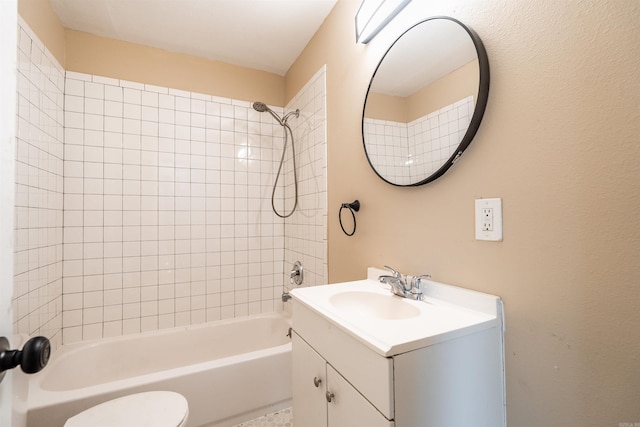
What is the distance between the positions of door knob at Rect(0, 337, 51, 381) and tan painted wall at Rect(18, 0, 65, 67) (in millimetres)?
1720

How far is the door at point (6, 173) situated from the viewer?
0.42 metres

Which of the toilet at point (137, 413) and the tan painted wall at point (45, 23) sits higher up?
the tan painted wall at point (45, 23)

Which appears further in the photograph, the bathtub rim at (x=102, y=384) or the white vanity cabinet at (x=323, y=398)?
the bathtub rim at (x=102, y=384)

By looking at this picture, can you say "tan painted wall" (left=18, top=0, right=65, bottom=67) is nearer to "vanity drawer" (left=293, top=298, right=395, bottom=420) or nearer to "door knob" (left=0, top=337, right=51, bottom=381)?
"door knob" (left=0, top=337, right=51, bottom=381)

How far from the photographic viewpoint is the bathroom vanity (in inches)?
24.1

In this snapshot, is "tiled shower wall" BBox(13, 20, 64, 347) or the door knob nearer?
the door knob

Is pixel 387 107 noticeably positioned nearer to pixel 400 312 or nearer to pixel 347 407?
pixel 400 312

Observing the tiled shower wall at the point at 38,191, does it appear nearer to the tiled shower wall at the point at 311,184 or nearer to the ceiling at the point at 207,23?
the ceiling at the point at 207,23

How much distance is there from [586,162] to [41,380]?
2400mm

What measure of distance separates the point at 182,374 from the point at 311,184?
1.36 meters

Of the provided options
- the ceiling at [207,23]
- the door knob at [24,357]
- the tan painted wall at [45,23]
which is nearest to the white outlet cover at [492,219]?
the door knob at [24,357]

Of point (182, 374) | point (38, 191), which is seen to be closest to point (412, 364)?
point (182, 374)

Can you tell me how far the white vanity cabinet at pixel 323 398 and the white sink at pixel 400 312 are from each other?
15 cm

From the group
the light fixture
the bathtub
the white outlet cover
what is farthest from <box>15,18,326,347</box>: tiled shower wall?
the white outlet cover
